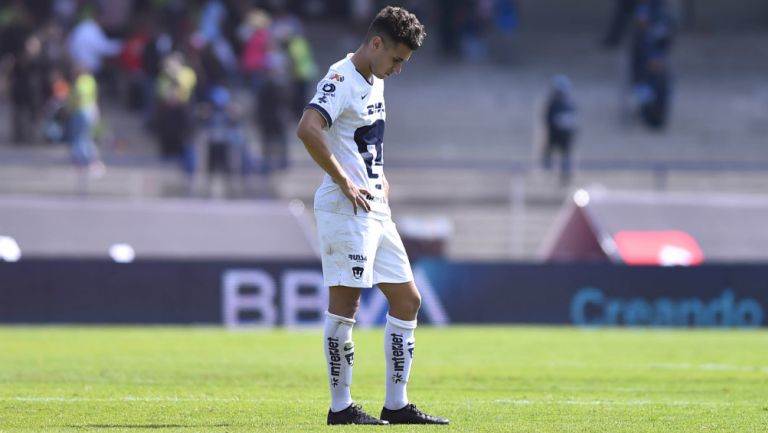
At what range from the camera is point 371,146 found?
8.88 metres

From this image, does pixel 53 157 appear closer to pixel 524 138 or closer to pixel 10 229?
pixel 10 229

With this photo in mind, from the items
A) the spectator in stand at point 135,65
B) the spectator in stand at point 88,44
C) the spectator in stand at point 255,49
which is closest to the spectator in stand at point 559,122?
the spectator in stand at point 255,49

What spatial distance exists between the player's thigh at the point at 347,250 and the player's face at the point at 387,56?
0.85 metres

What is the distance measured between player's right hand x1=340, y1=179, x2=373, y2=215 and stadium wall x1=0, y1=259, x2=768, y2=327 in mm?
11126

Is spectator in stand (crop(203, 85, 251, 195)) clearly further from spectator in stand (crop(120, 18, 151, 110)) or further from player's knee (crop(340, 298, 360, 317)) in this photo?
player's knee (crop(340, 298, 360, 317))

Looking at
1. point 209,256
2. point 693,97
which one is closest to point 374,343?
point 209,256

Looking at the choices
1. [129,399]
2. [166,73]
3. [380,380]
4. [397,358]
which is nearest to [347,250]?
[397,358]

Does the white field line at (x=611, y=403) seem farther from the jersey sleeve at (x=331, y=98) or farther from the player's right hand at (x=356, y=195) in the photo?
the jersey sleeve at (x=331, y=98)

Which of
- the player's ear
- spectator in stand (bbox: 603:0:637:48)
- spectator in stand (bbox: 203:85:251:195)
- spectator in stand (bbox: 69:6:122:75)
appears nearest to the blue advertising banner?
spectator in stand (bbox: 203:85:251:195)

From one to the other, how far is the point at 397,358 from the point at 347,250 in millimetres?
733


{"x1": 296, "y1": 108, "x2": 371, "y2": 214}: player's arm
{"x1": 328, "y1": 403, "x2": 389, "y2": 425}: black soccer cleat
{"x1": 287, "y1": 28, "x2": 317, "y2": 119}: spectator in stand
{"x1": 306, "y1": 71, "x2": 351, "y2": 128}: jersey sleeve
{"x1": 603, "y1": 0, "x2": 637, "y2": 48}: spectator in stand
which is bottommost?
{"x1": 328, "y1": 403, "x2": 389, "y2": 425}: black soccer cleat

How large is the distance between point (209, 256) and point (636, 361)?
8.73 m

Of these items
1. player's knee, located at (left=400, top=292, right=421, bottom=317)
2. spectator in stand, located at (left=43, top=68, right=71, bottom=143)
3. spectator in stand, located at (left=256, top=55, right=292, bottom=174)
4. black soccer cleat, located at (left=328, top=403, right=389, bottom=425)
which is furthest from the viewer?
spectator in stand, located at (left=43, top=68, right=71, bottom=143)

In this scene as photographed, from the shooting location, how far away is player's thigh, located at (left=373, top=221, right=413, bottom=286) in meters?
8.87
